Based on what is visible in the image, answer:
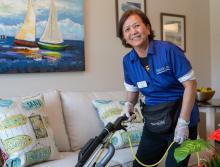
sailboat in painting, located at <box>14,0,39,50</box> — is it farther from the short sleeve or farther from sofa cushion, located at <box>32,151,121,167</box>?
the short sleeve

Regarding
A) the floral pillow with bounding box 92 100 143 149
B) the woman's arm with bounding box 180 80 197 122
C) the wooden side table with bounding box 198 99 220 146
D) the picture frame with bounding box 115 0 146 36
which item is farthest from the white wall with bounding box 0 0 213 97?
the woman's arm with bounding box 180 80 197 122

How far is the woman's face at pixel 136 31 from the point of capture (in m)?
1.72

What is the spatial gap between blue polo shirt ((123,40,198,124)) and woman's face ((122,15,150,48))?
0.06m


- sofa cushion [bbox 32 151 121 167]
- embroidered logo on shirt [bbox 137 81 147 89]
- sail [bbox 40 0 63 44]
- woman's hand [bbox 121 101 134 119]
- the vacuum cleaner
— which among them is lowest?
sofa cushion [bbox 32 151 121 167]

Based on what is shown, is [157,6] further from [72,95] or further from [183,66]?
[183,66]

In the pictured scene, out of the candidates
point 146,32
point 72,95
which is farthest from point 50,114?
point 146,32

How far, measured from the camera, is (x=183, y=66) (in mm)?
1633

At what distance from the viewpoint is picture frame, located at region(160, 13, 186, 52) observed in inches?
138

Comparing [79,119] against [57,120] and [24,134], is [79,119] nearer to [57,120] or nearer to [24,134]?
[57,120]

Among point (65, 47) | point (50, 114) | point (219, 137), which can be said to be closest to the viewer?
point (219, 137)

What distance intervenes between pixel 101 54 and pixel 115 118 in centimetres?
82

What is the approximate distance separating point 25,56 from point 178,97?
1347 millimetres

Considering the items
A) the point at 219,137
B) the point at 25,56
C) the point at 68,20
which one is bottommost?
the point at 219,137

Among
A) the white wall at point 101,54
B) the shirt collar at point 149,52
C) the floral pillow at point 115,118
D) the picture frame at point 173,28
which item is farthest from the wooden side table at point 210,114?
the shirt collar at point 149,52
